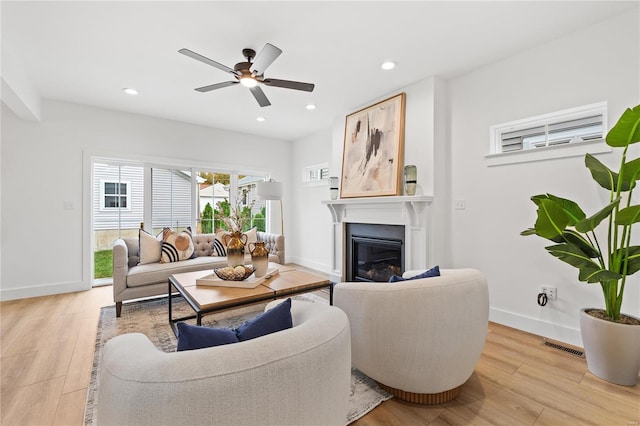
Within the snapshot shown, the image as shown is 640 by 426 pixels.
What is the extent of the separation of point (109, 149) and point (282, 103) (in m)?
2.68

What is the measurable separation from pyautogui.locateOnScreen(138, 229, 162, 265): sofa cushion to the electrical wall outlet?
13.8 ft

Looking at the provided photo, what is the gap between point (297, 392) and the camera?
82 cm

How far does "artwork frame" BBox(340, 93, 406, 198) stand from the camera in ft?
11.2

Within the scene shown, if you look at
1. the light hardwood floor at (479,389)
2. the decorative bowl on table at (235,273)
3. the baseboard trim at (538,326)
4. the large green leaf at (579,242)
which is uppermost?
the large green leaf at (579,242)

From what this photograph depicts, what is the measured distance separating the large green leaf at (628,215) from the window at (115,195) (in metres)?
5.60

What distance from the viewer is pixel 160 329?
2.67 m

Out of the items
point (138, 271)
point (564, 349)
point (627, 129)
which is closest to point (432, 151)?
point (627, 129)

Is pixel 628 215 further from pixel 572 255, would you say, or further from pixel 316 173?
pixel 316 173

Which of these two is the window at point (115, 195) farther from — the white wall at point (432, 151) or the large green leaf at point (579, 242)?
the large green leaf at point (579, 242)

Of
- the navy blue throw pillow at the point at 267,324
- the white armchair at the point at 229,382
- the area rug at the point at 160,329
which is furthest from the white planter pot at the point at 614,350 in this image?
the navy blue throw pillow at the point at 267,324

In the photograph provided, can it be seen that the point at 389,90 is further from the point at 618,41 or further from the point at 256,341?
the point at 256,341

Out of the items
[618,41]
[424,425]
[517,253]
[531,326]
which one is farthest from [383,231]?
[618,41]

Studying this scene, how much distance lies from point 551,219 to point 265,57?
2410mm

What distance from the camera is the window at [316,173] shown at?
5250 mm
